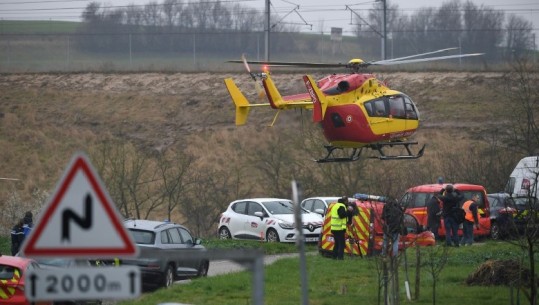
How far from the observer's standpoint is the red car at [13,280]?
18.7m

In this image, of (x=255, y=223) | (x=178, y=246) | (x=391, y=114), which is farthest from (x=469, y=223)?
(x=178, y=246)

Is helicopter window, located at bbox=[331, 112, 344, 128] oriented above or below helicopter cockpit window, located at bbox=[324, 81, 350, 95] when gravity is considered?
below

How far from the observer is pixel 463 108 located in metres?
66.9

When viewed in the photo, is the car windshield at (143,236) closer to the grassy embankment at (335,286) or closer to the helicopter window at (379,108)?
the grassy embankment at (335,286)

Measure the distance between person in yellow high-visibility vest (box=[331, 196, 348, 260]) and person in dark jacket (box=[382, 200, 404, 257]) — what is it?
211 inches

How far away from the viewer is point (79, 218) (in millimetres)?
7629

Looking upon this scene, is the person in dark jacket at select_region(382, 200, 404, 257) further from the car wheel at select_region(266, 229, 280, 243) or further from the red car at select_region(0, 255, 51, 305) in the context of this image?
the car wheel at select_region(266, 229, 280, 243)

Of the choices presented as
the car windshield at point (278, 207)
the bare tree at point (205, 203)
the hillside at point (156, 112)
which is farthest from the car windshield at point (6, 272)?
Result: the hillside at point (156, 112)

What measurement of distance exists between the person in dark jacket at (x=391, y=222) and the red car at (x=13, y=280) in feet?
18.6

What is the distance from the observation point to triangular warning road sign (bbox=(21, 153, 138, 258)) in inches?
300

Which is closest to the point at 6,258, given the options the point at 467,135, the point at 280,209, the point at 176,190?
the point at 280,209

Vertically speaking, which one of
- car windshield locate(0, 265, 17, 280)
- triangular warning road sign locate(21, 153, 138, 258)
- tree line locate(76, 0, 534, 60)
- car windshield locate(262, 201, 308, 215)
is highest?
tree line locate(76, 0, 534, 60)

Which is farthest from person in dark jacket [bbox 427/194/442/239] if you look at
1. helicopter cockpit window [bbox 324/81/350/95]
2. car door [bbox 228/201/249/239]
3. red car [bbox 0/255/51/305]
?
red car [bbox 0/255/51/305]

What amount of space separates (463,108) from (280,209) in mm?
34058
